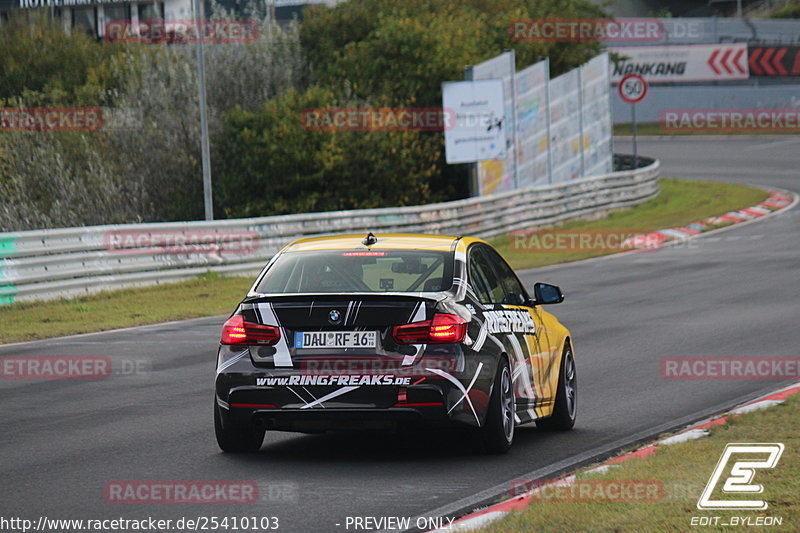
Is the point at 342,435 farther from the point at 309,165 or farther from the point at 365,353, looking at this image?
the point at 309,165

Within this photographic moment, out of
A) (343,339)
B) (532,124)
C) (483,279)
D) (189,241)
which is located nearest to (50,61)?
(532,124)

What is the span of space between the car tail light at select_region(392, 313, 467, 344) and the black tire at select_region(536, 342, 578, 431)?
1.92 m

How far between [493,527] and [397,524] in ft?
1.94

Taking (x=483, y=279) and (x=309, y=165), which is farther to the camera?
(x=309, y=165)

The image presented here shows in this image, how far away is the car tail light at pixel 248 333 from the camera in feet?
27.3

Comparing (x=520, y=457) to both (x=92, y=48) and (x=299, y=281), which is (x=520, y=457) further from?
(x=92, y=48)

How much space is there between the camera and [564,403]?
10023 mm

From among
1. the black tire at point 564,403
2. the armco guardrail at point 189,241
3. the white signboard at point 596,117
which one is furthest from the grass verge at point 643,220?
the black tire at point 564,403

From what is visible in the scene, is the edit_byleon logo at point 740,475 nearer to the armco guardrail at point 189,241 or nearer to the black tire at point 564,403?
the black tire at point 564,403

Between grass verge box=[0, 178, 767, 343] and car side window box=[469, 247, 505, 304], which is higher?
car side window box=[469, 247, 505, 304]

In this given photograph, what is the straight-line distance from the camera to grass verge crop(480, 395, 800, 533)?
6184mm

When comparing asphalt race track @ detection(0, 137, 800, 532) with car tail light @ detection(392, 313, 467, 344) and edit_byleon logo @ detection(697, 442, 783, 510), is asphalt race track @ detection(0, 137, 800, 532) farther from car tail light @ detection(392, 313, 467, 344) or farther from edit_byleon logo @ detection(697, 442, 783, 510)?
car tail light @ detection(392, 313, 467, 344)

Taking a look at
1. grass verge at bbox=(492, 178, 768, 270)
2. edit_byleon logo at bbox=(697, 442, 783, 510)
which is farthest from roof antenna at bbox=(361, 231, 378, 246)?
grass verge at bbox=(492, 178, 768, 270)

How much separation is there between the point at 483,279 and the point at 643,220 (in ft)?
82.6
